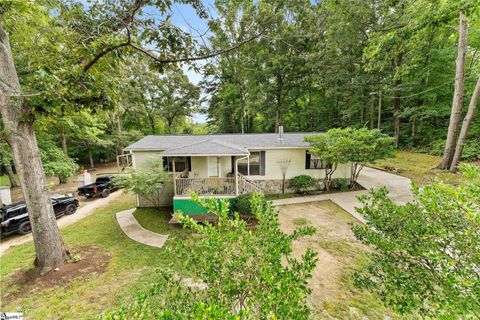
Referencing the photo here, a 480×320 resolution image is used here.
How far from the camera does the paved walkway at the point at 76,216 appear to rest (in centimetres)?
750

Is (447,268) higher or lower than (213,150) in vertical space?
lower

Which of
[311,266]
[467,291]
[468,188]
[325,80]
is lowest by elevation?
[467,291]

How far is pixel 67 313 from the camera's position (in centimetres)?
409

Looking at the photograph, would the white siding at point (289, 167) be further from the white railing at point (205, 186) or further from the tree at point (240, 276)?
the tree at point (240, 276)

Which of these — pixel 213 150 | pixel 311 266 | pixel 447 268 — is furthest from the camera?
pixel 213 150

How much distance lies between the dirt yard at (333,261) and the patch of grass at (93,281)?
3566 mm

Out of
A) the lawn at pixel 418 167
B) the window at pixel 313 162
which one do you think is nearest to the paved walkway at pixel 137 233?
the window at pixel 313 162

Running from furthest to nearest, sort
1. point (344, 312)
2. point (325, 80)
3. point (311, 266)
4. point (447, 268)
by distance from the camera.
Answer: point (325, 80) → point (344, 312) → point (311, 266) → point (447, 268)

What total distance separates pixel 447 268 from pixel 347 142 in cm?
811

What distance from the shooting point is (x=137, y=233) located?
7625 millimetres

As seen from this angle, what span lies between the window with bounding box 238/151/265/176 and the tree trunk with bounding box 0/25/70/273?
8409mm

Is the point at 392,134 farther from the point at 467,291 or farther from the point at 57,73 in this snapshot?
the point at 57,73

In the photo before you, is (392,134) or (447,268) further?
(392,134)

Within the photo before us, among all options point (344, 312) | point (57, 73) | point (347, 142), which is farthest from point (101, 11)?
point (347, 142)
